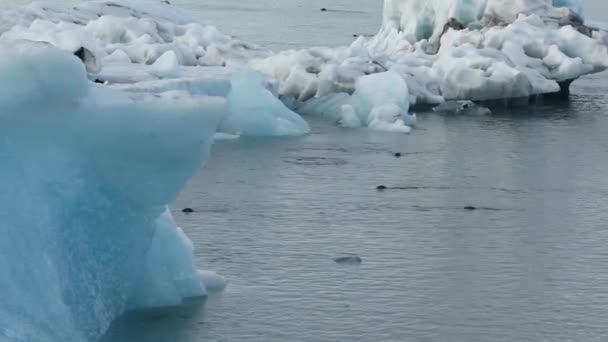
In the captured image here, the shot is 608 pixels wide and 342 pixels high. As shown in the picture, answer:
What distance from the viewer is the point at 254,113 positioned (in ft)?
66.0

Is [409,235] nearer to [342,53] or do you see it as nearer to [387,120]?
[387,120]

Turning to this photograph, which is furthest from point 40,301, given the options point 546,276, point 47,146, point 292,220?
point 292,220

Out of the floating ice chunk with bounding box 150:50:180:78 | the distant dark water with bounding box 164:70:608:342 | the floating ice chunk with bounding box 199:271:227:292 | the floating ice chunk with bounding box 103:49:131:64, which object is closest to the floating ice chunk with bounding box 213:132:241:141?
the distant dark water with bounding box 164:70:608:342

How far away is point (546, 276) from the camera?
38.6 ft

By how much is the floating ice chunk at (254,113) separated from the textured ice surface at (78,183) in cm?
1020

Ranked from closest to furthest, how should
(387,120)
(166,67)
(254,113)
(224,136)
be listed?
(224,136)
(254,113)
(166,67)
(387,120)

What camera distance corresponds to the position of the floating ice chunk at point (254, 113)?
1964 cm

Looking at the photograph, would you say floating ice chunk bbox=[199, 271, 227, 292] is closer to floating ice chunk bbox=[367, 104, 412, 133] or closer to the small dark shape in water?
the small dark shape in water

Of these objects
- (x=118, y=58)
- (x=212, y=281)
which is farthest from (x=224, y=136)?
(x=212, y=281)

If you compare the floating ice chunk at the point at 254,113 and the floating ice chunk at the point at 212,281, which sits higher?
the floating ice chunk at the point at 212,281

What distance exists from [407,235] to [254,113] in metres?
7.14

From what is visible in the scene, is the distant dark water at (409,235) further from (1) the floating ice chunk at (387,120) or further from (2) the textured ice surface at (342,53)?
(2) the textured ice surface at (342,53)

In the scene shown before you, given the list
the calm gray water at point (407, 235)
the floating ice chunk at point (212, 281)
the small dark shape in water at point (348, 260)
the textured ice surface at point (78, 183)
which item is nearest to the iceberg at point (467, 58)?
the calm gray water at point (407, 235)

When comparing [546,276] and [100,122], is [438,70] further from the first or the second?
[100,122]
